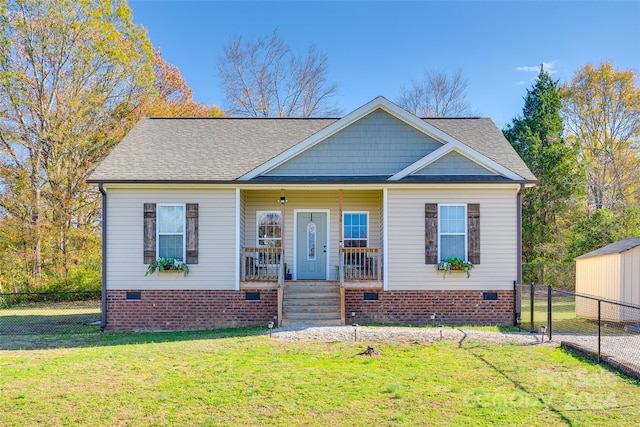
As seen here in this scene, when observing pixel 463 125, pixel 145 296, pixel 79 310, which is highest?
pixel 463 125

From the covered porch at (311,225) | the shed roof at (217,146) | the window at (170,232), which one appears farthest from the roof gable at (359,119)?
the window at (170,232)

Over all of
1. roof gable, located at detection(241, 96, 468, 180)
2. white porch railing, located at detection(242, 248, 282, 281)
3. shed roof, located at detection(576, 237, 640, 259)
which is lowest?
white porch railing, located at detection(242, 248, 282, 281)

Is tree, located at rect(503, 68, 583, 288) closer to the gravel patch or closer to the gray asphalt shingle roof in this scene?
Result: the gray asphalt shingle roof

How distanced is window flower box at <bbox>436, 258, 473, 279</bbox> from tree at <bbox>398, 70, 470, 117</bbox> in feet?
71.3

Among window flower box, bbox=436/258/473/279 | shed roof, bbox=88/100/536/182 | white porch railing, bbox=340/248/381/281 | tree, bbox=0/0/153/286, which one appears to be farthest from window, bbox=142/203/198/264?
tree, bbox=0/0/153/286

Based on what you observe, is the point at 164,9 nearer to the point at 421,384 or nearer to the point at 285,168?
the point at 285,168

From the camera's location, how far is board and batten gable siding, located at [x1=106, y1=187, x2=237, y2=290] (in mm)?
12812

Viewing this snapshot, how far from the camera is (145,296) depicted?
12797mm

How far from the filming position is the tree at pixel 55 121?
71.8 ft

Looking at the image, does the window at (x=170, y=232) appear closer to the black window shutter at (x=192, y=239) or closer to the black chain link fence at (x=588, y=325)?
the black window shutter at (x=192, y=239)

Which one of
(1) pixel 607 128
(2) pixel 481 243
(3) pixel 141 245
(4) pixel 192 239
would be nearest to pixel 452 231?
(2) pixel 481 243

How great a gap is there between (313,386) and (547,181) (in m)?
21.5

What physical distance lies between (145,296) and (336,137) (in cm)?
641

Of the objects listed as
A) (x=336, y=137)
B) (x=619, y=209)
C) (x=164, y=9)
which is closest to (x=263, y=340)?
(x=336, y=137)
